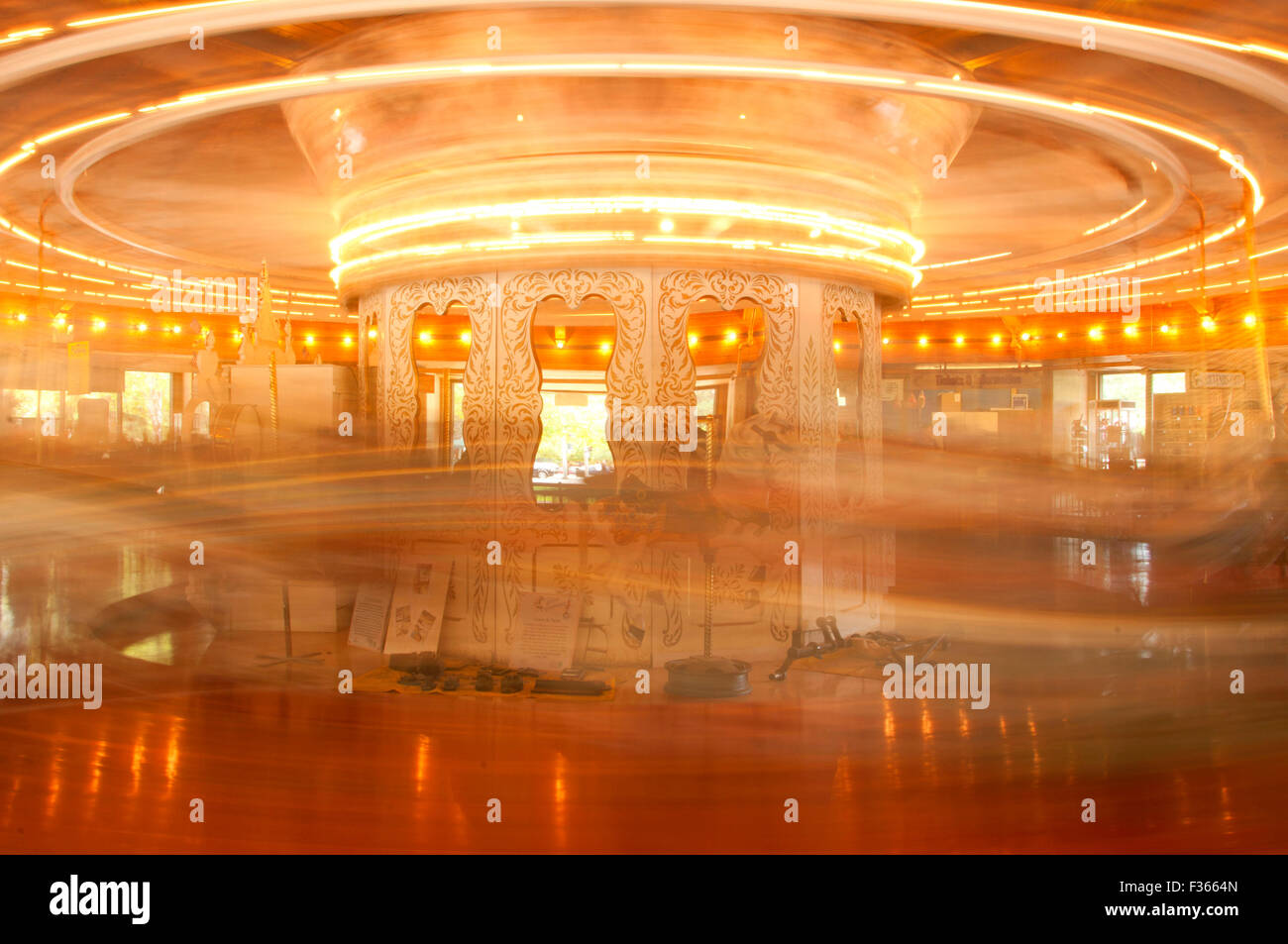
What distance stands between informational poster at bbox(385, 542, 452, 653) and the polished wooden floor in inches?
22.8

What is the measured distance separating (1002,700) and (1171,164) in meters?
4.78

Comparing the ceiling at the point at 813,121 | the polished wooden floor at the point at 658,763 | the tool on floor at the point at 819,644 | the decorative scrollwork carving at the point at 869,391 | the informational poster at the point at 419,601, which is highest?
the ceiling at the point at 813,121

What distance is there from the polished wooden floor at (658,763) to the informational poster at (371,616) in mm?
315

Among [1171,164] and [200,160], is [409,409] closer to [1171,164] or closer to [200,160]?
[200,160]

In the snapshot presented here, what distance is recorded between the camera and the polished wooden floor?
4.25 metres

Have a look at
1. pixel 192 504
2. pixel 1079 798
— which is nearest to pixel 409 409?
pixel 192 504

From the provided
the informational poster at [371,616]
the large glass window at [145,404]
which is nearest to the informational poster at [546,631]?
the informational poster at [371,616]

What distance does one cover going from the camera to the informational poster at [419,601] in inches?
303

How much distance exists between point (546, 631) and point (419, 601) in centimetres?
112

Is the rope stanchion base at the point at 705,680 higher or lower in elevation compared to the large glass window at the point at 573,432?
lower

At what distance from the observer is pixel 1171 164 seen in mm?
8172

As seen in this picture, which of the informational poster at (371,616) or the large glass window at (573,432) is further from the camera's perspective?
the large glass window at (573,432)

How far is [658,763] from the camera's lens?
207 inches

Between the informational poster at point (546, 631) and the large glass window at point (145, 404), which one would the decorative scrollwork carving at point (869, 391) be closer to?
the informational poster at point (546, 631)
